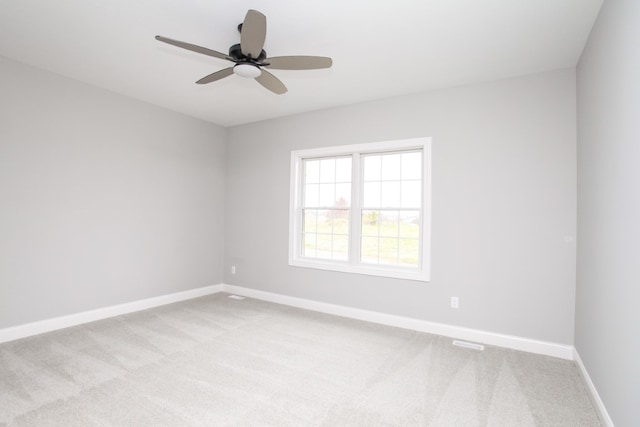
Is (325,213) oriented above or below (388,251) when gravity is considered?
above

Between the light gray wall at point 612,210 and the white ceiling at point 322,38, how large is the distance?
1.55 feet

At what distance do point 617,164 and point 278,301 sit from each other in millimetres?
4086

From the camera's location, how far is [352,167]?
4.30 meters

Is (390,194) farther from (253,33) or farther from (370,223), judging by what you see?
(253,33)

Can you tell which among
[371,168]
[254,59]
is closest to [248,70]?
[254,59]

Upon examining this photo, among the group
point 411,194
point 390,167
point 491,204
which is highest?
point 390,167

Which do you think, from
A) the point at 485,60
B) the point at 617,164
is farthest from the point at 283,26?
the point at 617,164

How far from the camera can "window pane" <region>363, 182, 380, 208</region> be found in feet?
13.7

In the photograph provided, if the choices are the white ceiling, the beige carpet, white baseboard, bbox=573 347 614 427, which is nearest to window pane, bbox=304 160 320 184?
the white ceiling

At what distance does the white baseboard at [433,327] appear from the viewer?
3.09 m

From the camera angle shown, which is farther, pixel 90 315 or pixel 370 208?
pixel 370 208

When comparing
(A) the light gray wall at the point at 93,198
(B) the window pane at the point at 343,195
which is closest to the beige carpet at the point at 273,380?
(A) the light gray wall at the point at 93,198

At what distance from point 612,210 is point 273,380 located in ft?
8.73

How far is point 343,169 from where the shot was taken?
4.48 m
